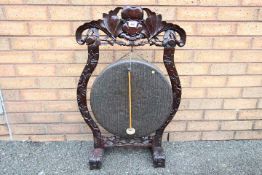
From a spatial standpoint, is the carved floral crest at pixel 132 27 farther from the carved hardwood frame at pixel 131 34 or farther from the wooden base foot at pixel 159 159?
the wooden base foot at pixel 159 159

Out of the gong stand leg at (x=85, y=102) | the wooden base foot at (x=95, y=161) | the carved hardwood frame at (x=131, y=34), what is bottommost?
the wooden base foot at (x=95, y=161)

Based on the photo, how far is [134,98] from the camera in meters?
2.07

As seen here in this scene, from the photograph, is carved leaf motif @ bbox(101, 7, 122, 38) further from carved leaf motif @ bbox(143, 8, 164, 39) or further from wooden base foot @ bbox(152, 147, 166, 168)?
wooden base foot @ bbox(152, 147, 166, 168)

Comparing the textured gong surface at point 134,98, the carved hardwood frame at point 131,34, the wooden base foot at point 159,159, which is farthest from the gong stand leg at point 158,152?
the carved hardwood frame at point 131,34

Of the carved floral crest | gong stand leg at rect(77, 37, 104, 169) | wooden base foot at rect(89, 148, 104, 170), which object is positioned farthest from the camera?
wooden base foot at rect(89, 148, 104, 170)

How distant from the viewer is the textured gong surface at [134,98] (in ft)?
6.52

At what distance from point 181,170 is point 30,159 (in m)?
1.17

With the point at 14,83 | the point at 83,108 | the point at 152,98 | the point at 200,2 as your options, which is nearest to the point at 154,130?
the point at 152,98

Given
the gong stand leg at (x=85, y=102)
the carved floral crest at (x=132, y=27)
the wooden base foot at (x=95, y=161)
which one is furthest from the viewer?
the wooden base foot at (x=95, y=161)

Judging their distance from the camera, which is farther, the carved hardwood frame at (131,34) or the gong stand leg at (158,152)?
the gong stand leg at (158,152)

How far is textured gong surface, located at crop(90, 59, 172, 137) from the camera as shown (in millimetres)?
1987

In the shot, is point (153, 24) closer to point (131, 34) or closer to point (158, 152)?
point (131, 34)

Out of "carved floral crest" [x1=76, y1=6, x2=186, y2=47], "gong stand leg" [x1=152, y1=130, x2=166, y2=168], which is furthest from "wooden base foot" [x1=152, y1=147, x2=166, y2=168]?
"carved floral crest" [x1=76, y1=6, x2=186, y2=47]

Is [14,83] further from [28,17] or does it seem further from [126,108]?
[126,108]
